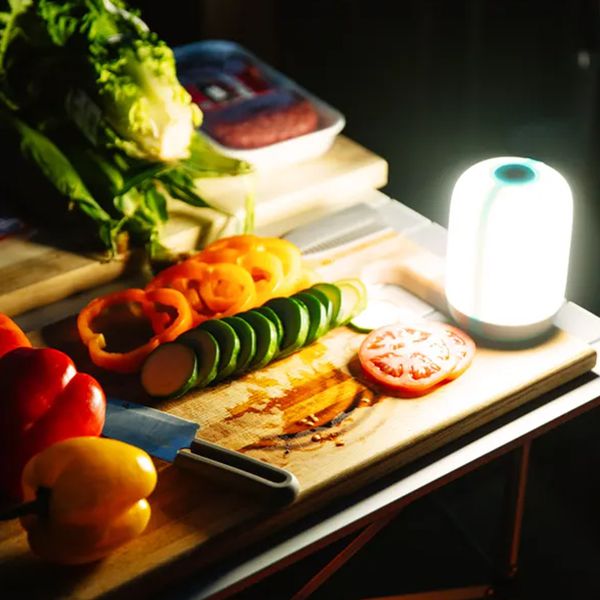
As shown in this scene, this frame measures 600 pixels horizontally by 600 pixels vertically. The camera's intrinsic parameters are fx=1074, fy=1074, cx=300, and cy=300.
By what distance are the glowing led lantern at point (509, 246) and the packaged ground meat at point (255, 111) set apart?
0.58m

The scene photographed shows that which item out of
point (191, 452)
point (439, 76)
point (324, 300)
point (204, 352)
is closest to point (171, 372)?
point (204, 352)

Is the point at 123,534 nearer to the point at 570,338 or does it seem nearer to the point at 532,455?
the point at 570,338

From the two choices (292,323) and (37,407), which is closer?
(37,407)

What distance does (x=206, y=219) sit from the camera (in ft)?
7.02

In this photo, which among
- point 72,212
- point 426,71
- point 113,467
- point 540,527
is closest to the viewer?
point 113,467

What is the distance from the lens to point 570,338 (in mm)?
1829

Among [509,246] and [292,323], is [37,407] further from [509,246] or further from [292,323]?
[509,246]

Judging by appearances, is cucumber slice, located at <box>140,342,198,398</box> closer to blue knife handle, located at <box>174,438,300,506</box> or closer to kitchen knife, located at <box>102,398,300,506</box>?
kitchen knife, located at <box>102,398,300,506</box>

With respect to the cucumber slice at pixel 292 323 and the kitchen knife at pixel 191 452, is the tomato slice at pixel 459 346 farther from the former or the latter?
the kitchen knife at pixel 191 452

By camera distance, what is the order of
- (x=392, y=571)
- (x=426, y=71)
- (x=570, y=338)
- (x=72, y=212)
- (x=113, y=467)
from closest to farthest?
(x=113, y=467)
(x=570, y=338)
(x=72, y=212)
(x=392, y=571)
(x=426, y=71)

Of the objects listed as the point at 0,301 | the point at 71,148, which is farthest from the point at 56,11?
the point at 0,301

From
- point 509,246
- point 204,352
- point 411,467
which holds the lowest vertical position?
point 411,467

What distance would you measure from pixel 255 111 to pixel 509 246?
32.4 inches

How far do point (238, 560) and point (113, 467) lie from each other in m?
0.23
